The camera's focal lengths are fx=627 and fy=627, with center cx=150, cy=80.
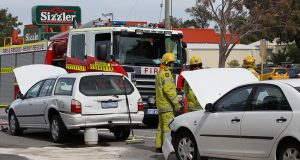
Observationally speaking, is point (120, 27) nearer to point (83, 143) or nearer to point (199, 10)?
point (83, 143)

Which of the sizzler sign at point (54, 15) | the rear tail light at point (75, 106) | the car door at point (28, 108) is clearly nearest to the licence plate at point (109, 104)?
the rear tail light at point (75, 106)

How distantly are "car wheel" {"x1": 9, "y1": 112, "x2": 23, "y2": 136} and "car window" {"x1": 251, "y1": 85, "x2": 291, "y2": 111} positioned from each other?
804 cm

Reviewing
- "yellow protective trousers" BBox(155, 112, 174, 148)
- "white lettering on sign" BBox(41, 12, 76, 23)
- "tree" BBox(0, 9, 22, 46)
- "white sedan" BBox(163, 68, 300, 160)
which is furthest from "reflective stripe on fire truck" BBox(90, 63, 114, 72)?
"tree" BBox(0, 9, 22, 46)

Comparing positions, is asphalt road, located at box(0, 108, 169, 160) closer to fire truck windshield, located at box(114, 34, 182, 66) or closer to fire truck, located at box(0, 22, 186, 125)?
fire truck, located at box(0, 22, 186, 125)

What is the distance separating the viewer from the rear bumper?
12.9 m

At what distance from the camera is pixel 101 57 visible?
642 inches

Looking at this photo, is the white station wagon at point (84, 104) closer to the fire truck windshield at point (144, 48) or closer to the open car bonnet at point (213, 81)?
the fire truck windshield at point (144, 48)

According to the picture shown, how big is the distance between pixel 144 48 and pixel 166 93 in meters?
5.59

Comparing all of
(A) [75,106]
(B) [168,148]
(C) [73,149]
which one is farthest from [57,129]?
(B) [168,148]

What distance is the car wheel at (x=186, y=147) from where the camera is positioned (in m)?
9.80

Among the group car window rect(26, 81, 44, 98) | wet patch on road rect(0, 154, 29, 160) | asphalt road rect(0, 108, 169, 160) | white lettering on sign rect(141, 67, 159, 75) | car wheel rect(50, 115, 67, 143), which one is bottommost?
asphalt road rect(0, 108, 169, 160)

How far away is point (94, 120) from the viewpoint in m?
13.0

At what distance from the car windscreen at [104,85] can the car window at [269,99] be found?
201 inches

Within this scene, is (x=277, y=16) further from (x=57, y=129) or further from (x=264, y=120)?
(x=264, y=120)
